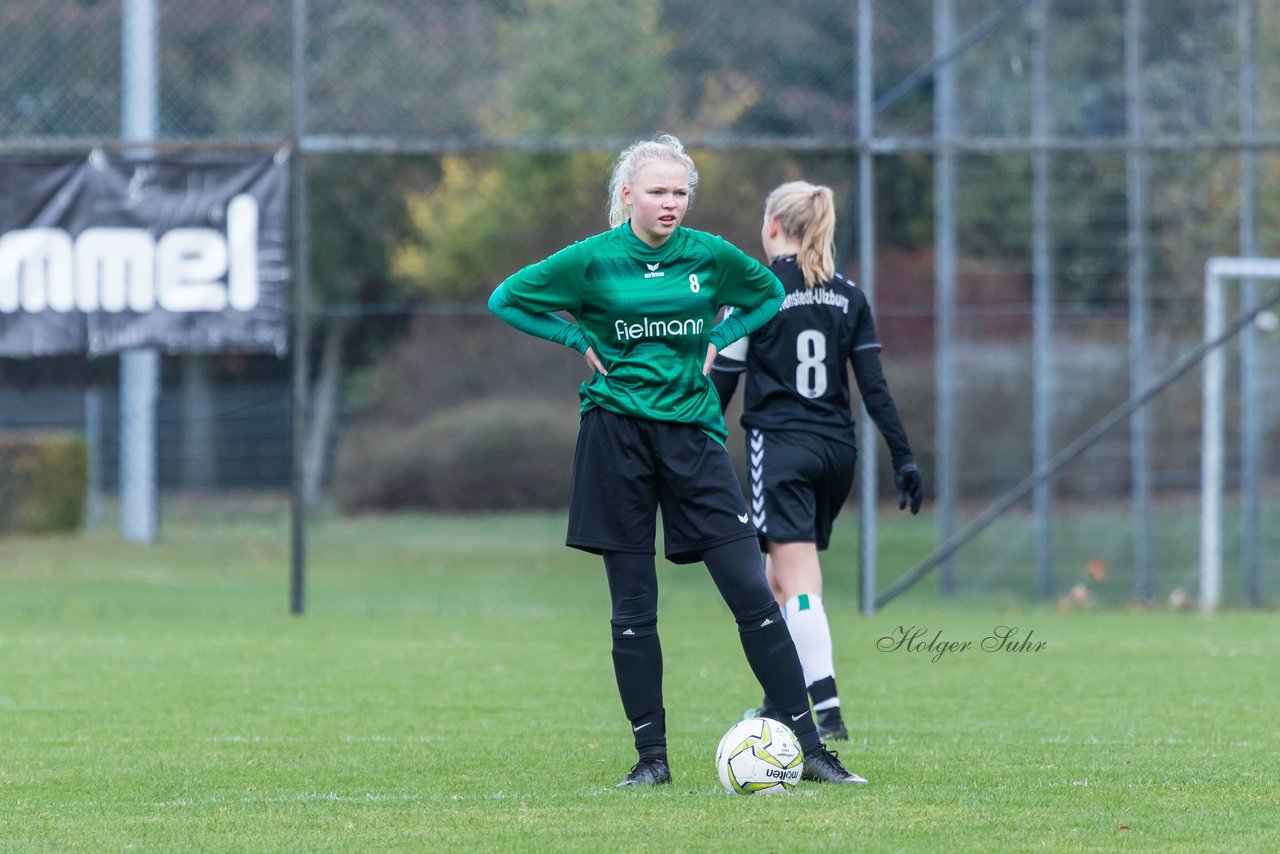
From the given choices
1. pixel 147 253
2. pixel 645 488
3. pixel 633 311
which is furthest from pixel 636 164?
pixel 147 253

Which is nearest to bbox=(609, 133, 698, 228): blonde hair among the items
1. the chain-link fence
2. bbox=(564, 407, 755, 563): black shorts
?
bbox=(564, 407, 755, 563): black shorts

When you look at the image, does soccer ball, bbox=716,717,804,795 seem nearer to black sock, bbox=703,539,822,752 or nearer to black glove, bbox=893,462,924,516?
black sock, bbox=703,539,822,752

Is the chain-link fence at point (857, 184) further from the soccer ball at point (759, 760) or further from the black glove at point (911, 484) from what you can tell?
the soccer ball at point (759, 760)

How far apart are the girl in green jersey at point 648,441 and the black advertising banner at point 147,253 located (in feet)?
18.8

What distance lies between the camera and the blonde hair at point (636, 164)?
490 centimetres

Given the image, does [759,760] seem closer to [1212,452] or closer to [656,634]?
[656,634]

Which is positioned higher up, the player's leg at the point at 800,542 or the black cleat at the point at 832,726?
the player's leg at the point at 800,542

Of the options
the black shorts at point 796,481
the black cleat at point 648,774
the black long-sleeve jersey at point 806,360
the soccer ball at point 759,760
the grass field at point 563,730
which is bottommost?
the grass field at point 563,730

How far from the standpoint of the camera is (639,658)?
495 centimetres

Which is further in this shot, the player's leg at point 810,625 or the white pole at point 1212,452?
the white pole at point 1212,452

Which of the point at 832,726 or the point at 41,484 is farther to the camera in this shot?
the point at 41,484

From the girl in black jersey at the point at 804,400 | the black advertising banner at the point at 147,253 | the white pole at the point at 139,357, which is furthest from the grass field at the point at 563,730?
the white pole at the point at 139,357

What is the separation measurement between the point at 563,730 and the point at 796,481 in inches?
47.9

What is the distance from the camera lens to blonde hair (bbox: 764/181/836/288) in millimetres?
6020
